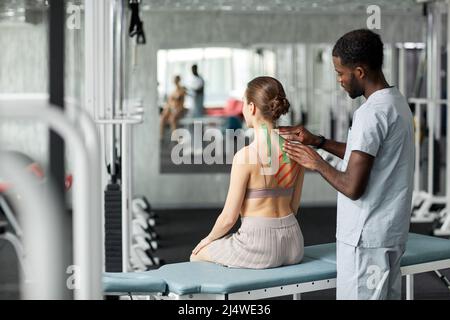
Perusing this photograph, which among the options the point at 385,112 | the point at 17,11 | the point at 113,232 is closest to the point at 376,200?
the point at 385,112

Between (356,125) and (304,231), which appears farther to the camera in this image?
(304,231)

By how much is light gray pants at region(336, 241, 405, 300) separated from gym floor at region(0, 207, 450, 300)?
2.02 m

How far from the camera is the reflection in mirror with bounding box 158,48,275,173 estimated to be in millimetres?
8820

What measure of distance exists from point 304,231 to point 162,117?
2.17m

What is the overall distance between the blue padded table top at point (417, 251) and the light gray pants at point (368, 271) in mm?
541

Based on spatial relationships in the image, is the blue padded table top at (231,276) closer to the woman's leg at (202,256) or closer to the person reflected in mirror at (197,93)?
the woman's leg at (202,256)

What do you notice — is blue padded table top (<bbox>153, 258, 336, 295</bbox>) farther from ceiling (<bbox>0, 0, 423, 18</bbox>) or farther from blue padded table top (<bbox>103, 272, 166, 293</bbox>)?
ceiling (<bbox>0, 0, 423, 18</bbox>)

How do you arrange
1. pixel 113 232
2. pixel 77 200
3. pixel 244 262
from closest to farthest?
pixel 77 200
pixel 244 262
pixel 113 232

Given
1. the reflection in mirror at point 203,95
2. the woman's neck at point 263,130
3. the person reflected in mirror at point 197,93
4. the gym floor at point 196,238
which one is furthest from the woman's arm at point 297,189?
the person reflected in mirror at point 197,93

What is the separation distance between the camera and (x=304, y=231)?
7.55m

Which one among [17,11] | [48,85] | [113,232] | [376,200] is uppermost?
[17,11]

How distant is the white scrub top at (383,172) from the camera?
2729 mm
